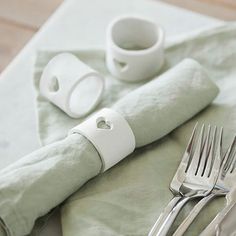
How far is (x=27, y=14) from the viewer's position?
2.57ft

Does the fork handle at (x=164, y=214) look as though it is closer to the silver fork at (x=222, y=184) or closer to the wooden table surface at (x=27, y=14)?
the silver fork at (x=222, y=184)

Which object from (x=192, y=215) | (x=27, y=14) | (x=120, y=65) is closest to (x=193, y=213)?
(x=192, y=215)

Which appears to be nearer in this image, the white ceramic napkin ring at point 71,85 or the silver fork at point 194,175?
Result: the silver fork at point 194,175

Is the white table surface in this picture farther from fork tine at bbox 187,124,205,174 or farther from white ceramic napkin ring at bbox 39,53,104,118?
fork tine at bbox 187,124,205,174

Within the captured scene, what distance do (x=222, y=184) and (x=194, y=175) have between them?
26 millimetres

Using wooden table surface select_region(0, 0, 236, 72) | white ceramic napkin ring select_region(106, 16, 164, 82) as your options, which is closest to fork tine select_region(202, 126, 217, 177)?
white ceramic napkin ring select_region(106, 16, 164, 82)

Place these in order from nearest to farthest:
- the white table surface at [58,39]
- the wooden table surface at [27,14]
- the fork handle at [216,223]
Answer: the fork handle at [216,223] < the white table surface at [58,39] < the wooden table surface at [27,14]

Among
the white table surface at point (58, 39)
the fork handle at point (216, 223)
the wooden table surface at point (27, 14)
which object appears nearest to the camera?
the fork handle at point (216, 223)

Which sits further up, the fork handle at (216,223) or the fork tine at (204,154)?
the fork tine at (204,154)

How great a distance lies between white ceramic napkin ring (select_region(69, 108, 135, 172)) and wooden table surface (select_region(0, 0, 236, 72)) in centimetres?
20

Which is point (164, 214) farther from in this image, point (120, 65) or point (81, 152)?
point (120, 65)

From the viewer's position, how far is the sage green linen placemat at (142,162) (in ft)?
1.69

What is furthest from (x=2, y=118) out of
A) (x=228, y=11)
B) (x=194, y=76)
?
(x=228, y=11)

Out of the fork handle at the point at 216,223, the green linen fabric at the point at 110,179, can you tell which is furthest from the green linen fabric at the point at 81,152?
the fork handle at the point at 216,223
